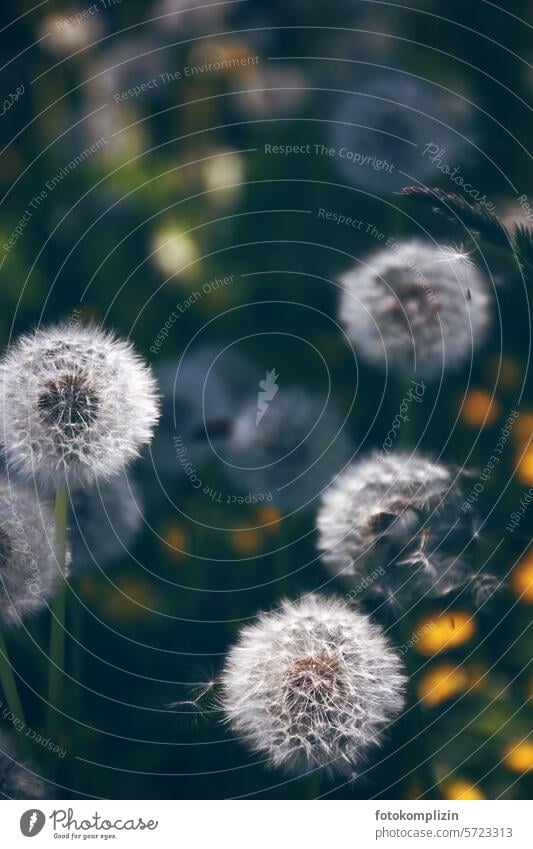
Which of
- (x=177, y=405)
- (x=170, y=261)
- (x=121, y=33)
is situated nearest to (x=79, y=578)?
(x=177, y=405)

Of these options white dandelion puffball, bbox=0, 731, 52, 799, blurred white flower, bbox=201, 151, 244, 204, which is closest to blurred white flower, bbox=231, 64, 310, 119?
blurred white flower, bbox=201, 151, 244, 204

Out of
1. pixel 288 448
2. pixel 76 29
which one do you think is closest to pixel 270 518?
pixel 288 448

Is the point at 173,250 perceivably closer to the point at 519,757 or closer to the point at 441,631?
the point at 441,631

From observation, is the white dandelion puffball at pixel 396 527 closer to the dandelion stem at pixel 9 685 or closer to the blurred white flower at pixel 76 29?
the dandelion stem at pixel 9 685

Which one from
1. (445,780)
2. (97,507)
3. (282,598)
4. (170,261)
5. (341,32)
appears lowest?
(445,780)

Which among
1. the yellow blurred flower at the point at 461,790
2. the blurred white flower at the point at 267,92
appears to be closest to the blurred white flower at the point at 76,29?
the blurred white flower at the point at 267,92

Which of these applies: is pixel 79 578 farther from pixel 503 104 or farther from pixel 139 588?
pixel 503 104
